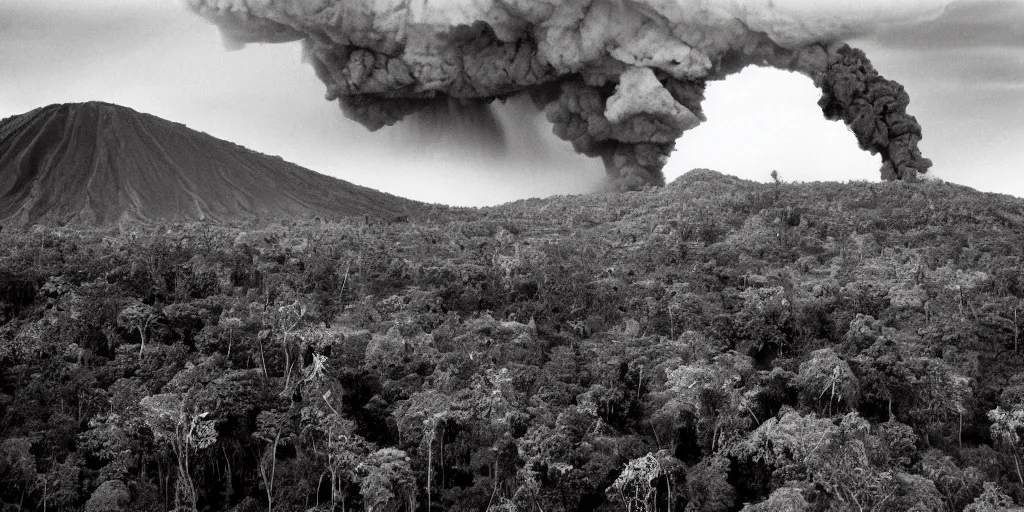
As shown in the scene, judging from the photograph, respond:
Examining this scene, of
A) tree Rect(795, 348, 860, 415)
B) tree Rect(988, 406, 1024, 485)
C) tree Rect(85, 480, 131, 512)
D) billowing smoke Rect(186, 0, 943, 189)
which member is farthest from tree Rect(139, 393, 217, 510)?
billowing smoke Rect(186, 0, 943, 189)

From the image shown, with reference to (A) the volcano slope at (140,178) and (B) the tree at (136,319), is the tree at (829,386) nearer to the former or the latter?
(B) the tree at (136,319)

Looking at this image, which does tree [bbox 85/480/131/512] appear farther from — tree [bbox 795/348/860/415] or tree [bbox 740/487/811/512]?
tree [bbox 795/348/860/415]

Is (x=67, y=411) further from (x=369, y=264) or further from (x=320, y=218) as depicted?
(x=320, y=218)

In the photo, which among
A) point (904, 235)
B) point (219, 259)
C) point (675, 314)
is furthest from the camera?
point (904, 235)

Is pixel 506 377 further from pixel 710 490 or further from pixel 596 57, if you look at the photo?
pixel 596 57

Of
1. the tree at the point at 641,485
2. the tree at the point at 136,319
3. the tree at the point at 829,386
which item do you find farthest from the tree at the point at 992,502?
the tree at the point at 136,319

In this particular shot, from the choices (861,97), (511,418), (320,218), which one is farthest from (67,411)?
(861,97)

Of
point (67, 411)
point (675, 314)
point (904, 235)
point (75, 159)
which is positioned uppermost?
point (75, 159)
